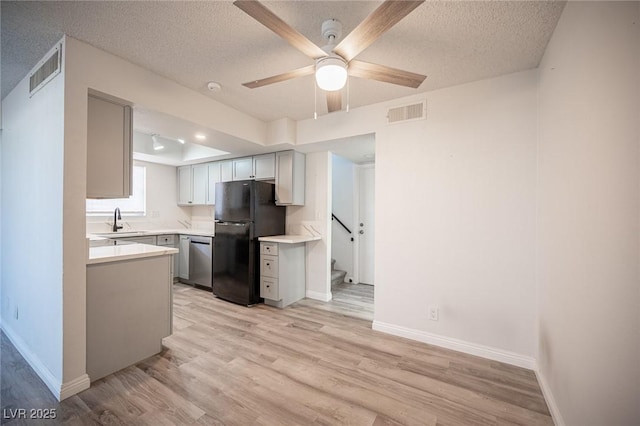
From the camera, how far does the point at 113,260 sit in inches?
78.1

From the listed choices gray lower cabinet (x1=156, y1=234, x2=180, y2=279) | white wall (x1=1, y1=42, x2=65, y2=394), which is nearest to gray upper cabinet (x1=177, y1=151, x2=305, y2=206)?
gray lower cabinet (x1=156, y1=234, x2=180, y2=279)

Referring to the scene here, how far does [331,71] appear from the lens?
61.0 inches

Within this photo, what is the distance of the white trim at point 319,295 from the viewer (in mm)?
3818

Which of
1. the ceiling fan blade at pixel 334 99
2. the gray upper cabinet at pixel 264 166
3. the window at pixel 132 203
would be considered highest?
the ceiling fan blade at pixel 334 99

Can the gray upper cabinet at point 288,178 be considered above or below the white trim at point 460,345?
above

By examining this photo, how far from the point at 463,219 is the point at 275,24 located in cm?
218

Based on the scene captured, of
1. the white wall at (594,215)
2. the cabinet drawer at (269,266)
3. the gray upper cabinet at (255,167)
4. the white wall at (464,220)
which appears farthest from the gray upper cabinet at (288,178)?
the white wall at (594,215)

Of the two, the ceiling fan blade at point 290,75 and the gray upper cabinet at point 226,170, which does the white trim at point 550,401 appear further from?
the gray upper cabinet at point 226,170

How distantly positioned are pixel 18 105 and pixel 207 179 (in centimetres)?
247

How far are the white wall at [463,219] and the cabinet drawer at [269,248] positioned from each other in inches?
54.9

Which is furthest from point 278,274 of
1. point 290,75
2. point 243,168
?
point 290,75

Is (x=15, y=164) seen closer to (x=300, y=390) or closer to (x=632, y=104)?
(x=300, y=390)

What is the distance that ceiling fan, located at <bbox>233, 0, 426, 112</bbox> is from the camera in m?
1.19

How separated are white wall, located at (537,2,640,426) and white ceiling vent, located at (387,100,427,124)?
0.98m
